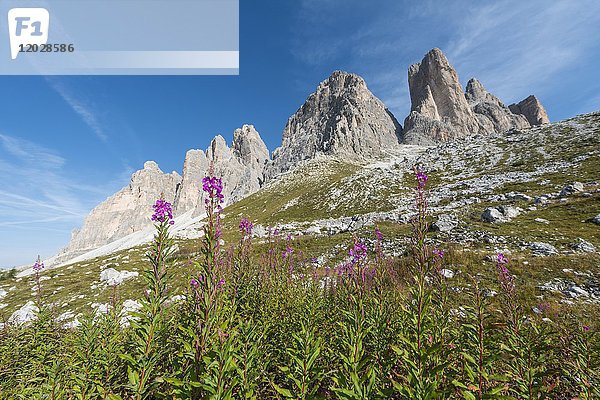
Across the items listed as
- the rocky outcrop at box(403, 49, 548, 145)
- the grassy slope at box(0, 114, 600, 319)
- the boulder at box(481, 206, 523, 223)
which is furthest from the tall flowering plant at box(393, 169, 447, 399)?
the rocky outcrop at box(403, 49, 548, 145)

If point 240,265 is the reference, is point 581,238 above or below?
below

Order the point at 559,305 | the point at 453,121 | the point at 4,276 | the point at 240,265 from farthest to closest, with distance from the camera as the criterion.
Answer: the point at 453,121
the point at 4,276
the point at 559,305
the point at 240,265

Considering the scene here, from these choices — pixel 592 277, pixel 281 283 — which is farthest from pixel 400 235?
pixel 281 283

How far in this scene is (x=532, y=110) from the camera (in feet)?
611

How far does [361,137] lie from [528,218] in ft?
415

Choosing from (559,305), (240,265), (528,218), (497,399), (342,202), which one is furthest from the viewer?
(342,202)

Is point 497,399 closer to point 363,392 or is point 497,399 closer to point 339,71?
point 363,392

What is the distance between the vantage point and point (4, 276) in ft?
119

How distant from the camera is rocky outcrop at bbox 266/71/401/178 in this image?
140m

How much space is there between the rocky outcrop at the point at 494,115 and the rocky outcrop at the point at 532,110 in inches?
280

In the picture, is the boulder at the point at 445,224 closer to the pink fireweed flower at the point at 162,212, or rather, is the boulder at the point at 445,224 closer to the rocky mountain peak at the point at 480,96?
the pink fireweed flower at the point at 162,212

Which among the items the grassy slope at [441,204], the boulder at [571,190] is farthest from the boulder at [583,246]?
the boulder at [571,190]

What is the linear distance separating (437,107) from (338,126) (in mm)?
85482

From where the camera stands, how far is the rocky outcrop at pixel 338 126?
140 m
